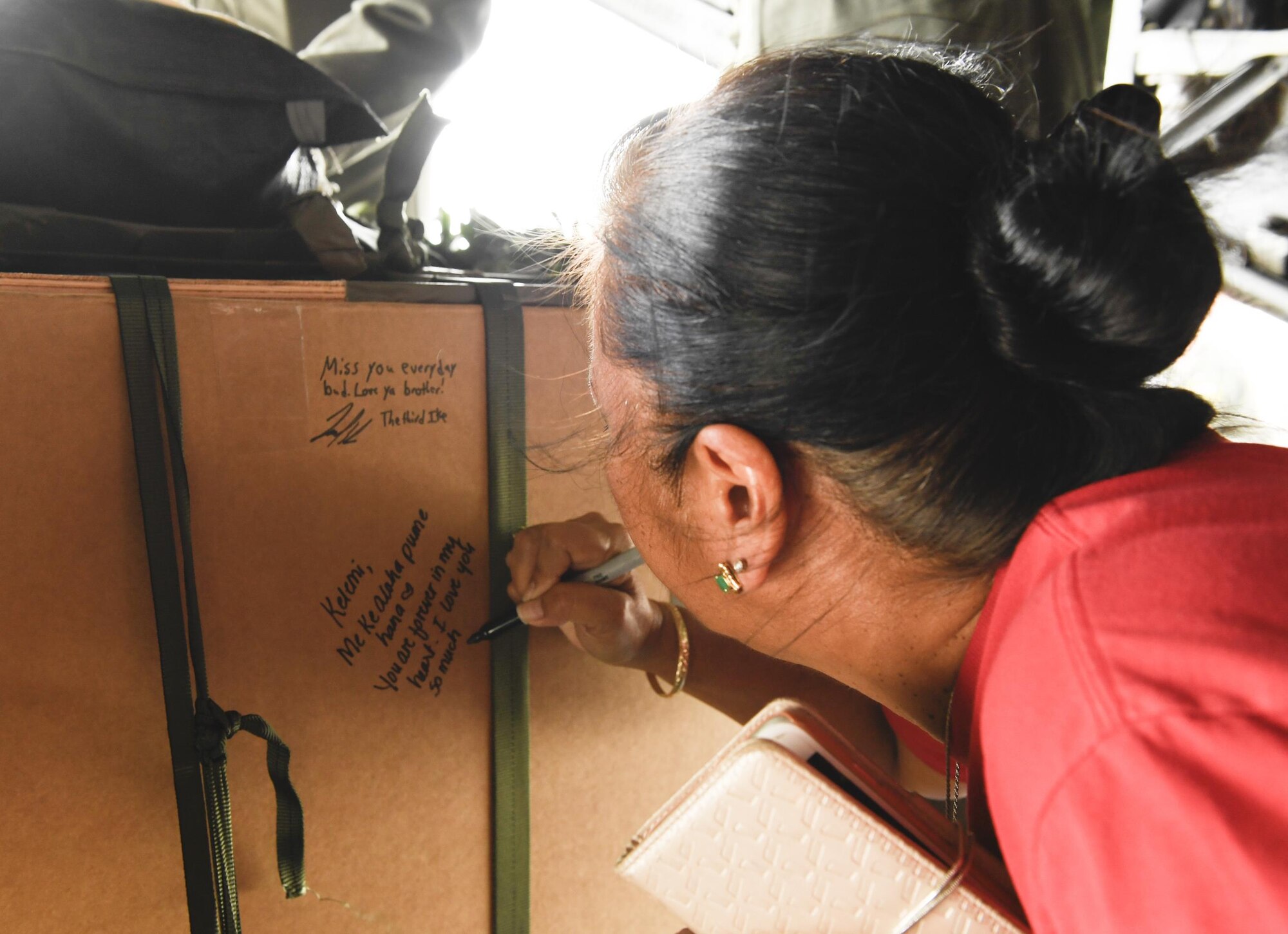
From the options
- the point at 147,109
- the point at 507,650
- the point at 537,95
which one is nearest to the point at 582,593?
the point at 507,650

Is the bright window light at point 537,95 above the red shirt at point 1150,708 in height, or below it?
above

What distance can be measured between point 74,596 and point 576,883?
1.54ft

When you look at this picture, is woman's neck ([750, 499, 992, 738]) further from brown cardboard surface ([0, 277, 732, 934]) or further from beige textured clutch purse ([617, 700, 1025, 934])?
brown cardboard surface ([0, 277, 732, 934])

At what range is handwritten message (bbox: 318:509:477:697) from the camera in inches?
23.3

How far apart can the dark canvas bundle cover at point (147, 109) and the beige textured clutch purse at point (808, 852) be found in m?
0.50

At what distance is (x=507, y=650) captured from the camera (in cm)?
67

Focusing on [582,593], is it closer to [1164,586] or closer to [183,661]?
[183,661]

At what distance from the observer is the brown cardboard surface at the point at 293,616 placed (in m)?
0.47

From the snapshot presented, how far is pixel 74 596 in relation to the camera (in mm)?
483

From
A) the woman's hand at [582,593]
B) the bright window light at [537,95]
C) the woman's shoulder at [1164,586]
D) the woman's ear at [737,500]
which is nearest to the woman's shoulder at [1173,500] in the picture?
the woman's shoulder at [1164,586]

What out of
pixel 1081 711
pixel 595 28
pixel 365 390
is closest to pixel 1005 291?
pixel 1081 711

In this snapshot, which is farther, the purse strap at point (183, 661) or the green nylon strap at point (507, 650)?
the green nylon strap at point (507, 650)

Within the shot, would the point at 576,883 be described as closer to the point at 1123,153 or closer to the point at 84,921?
the point at 84,921
